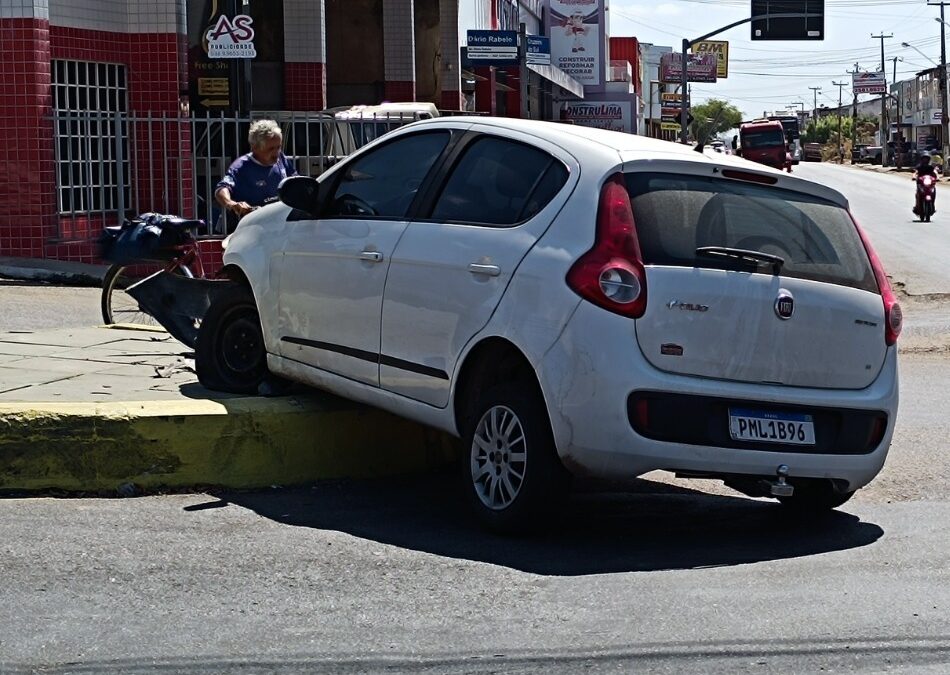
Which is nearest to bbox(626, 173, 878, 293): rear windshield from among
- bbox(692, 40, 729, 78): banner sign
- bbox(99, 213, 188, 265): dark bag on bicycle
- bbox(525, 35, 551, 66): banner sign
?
bbox(99, 213, 188, 265): dark bag on bicycle

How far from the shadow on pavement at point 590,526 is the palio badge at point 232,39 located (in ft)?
37.0

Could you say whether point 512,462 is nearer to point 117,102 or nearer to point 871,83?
point 117,102

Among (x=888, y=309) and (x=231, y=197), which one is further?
(x=231, y=197)

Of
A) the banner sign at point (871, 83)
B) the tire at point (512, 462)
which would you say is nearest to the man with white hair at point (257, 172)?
the tire at point (512, 462)

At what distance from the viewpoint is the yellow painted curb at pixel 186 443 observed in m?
6.92

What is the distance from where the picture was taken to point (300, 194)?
766 centimetres

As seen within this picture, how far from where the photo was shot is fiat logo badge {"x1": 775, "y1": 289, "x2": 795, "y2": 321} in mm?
6195

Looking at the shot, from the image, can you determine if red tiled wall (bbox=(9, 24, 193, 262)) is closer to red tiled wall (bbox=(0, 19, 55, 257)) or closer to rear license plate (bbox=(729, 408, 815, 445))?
red tiled wall (bbox=(0, 19, 55, 257))

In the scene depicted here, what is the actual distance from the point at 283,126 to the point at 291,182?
44.1ft

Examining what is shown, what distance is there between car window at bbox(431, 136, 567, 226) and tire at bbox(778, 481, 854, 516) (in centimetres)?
174

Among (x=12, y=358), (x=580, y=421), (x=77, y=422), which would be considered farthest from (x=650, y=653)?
(x=12, y=358)

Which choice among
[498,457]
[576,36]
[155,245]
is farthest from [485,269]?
[576,36]

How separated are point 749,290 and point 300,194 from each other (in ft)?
8.30

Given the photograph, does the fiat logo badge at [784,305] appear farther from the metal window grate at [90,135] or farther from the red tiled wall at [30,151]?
the metal window grate at [90,135]
